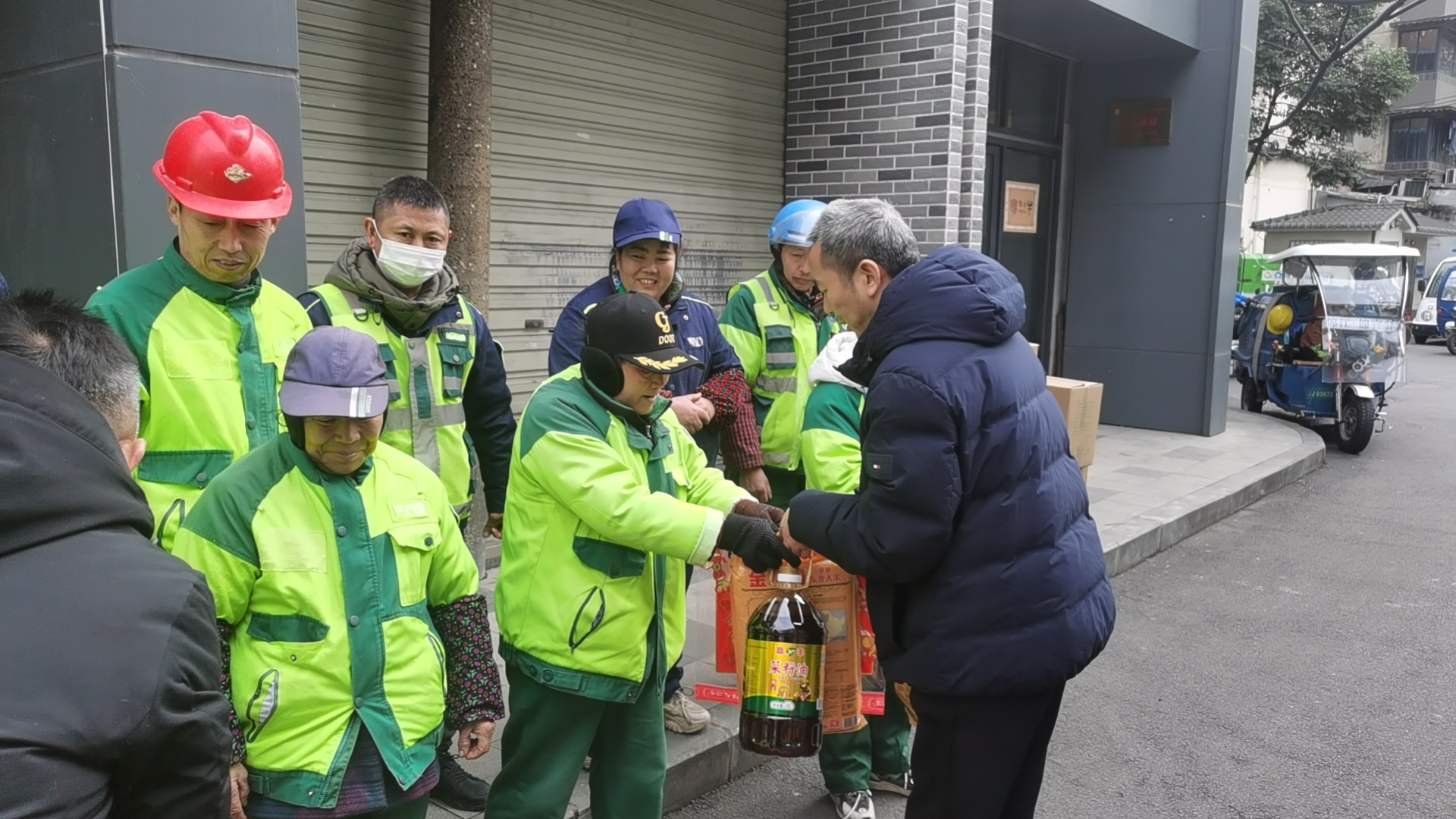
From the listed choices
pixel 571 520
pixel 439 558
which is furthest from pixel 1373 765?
pixel 439 558

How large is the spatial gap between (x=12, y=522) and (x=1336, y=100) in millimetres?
28547

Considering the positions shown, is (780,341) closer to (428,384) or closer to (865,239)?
(428,384)

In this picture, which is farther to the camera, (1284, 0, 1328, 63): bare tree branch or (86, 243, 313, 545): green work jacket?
(1284, 0, 1328, 63): bare tree branch

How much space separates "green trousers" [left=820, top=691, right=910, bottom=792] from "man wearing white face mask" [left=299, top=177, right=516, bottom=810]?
120cm

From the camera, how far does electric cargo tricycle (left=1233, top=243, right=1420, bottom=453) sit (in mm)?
10961

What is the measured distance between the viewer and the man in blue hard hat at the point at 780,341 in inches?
165

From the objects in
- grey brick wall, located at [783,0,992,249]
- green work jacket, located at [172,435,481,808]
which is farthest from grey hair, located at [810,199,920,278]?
grey brick wall, located at [783,0,992,249]

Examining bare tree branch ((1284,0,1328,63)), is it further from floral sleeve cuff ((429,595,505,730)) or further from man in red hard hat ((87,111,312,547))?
floral sleeve cuff ((429,595,505,730))

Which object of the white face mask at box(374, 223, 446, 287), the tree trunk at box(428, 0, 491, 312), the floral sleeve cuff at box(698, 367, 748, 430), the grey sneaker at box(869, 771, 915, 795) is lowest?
the grey sneaker at box(869, 771, 915, 795)

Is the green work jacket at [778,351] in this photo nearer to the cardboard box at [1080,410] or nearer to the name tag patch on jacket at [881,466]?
the name tag patch on jacket at [881,466]

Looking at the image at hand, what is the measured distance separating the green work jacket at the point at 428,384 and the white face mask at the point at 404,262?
13cm

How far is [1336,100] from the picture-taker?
24.4 metres

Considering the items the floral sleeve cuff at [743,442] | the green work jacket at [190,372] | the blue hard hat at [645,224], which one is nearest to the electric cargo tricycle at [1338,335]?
the floral sleeve cuff at [743,442]

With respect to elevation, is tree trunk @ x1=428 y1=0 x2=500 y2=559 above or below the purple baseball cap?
above
